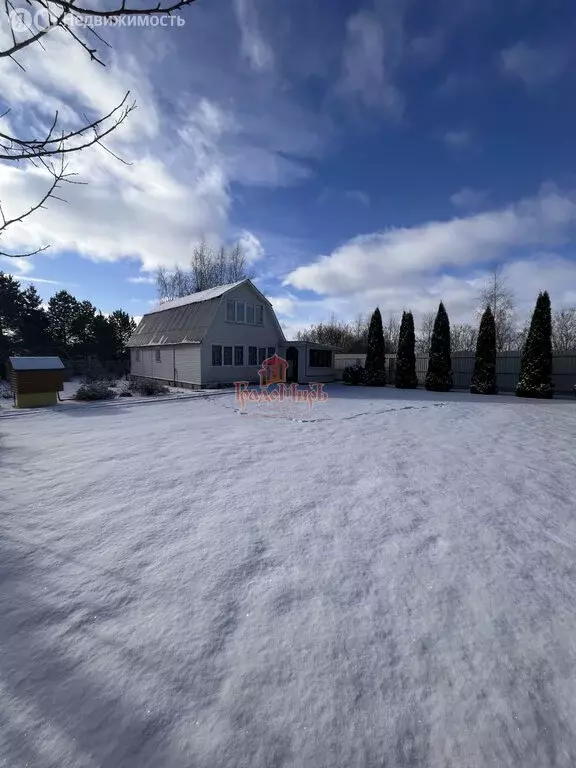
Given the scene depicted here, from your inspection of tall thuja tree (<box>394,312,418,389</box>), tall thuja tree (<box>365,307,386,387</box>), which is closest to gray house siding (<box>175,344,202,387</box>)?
tall thuja tree (<box>365,307,386,387</box>)

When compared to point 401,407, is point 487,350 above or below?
above

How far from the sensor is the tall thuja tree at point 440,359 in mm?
17234

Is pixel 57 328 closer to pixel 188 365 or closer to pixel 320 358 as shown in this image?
pixel 188 365

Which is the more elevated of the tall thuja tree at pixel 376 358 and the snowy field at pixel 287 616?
the tall thuja tree at pixel 376 358

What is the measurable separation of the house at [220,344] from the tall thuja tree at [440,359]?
6.63 m

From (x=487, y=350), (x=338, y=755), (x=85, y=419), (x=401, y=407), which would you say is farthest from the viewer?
(x=487, y=350)

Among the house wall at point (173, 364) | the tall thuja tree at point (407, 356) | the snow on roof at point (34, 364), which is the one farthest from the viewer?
the tall thuja tree at point (407, 356)

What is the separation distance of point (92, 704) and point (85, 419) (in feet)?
27.0

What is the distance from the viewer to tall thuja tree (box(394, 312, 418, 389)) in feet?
61.0

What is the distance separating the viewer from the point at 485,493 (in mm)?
3959

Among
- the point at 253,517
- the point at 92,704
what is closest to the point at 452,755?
the point at 92,704

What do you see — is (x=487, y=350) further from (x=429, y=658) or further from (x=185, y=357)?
(x=429, y=658)

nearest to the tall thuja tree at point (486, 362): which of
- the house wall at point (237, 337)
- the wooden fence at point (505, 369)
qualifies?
the wooden fence at point (505, 369)

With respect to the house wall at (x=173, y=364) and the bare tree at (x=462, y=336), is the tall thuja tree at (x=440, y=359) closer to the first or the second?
the house wall at (x=173, y=364)
